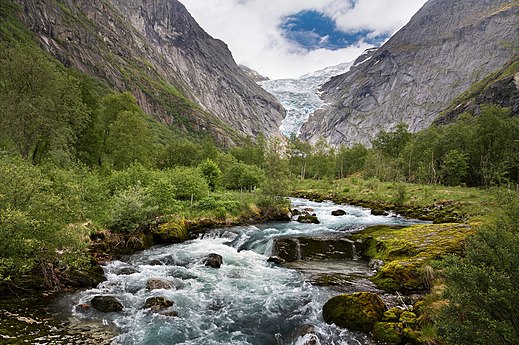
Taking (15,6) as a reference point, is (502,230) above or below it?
below

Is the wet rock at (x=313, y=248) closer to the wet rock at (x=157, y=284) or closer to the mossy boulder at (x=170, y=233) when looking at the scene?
the mossy boulder at (x=170, y=233)

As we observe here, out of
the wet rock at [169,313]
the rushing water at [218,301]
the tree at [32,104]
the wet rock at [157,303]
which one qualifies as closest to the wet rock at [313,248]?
the rushing water at [218,301]

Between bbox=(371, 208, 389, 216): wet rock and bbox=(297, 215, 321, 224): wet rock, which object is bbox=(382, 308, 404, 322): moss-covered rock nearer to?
bbox=(297, 215, 321, 224): wet rock

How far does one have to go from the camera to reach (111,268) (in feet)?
56.6

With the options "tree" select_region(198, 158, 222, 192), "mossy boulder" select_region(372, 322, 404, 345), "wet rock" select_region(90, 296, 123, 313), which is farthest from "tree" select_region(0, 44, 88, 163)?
"mossy boulder" select_region(372, 322, 404, 345)

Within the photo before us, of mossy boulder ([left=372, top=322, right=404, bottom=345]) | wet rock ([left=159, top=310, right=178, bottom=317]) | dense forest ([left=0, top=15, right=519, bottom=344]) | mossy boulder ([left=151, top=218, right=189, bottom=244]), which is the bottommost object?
wet rock ([left=159, top=310, right=178, bottom=317])

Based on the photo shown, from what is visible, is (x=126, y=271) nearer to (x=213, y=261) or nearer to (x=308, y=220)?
(x=213, y=261)

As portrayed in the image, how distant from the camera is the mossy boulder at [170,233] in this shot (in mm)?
23953

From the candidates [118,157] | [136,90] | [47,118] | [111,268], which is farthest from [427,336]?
[136,90]

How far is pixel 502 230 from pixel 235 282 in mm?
12341

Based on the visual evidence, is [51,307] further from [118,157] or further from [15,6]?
[15,6]

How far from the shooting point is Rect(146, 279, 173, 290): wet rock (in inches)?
598

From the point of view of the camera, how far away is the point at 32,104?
94.8ft

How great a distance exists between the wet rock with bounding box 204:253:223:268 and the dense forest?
19.8ft
